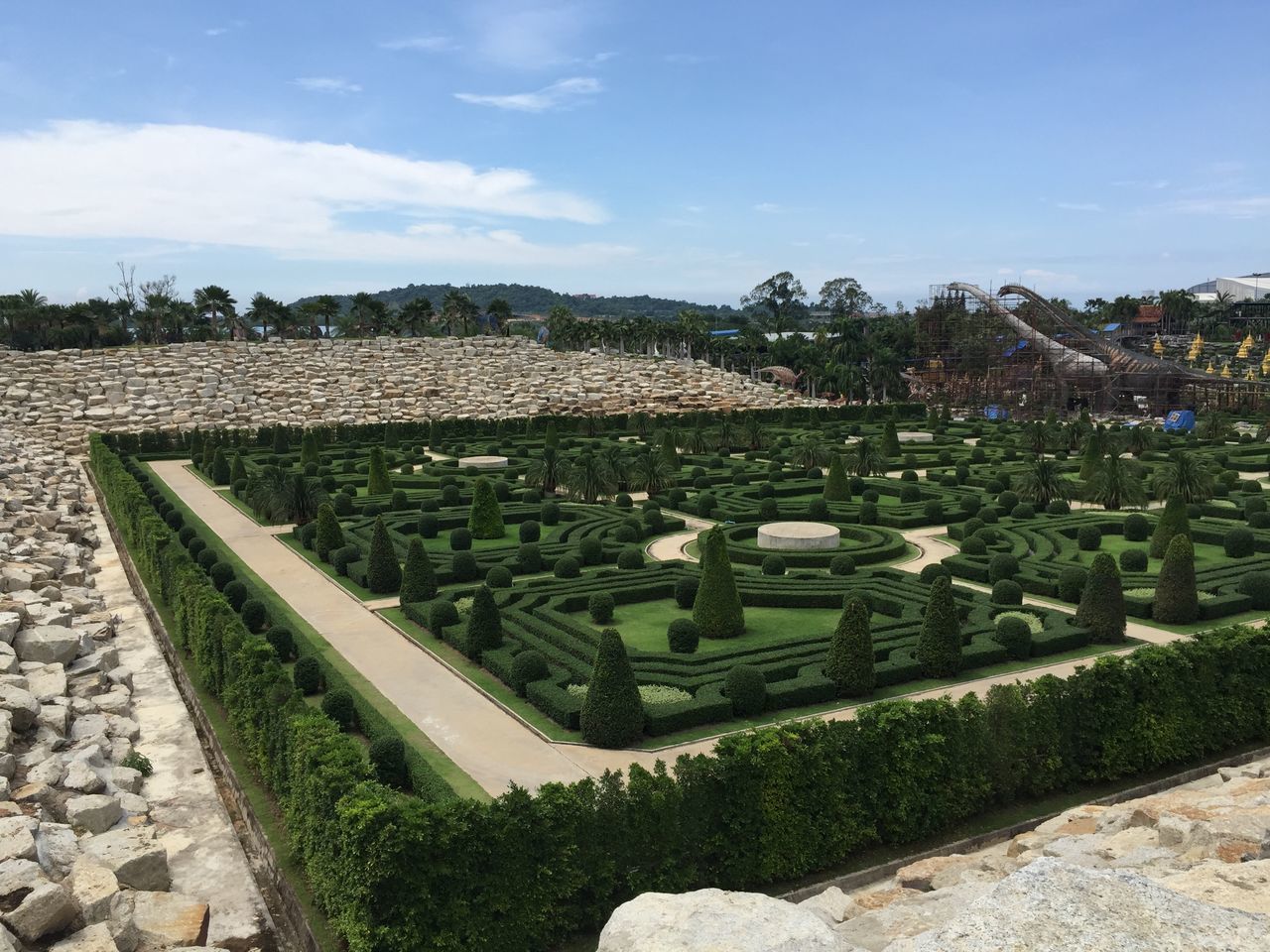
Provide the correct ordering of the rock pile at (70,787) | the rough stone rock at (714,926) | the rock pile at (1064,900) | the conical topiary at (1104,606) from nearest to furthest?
the rock pile at (1064,900) → the rough stone rock at (714,926) → the rock pile at (70,787) → the conical topiary at (1104,606)

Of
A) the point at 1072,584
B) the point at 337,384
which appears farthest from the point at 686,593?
the point at 337,384

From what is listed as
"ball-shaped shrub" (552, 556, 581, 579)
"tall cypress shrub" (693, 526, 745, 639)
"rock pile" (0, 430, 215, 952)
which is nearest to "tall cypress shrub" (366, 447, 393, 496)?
"rock pile" (0, 430, 215, 952)

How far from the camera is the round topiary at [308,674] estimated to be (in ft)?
63.9

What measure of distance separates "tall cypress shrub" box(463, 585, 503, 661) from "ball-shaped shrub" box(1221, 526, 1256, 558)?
70.2 ft

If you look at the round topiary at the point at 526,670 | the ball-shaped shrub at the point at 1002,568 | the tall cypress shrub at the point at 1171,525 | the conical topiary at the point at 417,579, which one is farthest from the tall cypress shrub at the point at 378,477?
the tall cypress shrub at the point at 1171,525

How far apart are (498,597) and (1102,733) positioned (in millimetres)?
14004

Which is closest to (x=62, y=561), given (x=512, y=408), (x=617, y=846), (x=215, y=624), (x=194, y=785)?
(x=215, y=624)

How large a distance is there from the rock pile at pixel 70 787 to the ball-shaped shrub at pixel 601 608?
384 inches

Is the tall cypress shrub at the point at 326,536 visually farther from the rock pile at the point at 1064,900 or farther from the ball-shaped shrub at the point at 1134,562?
the ball-shaped shrub at the point at 1134,562

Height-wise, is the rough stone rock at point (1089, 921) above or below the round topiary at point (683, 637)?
above

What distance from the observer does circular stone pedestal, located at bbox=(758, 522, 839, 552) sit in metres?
30.4

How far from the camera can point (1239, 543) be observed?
2939cm

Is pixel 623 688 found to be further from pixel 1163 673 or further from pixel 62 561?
pixel 62 561

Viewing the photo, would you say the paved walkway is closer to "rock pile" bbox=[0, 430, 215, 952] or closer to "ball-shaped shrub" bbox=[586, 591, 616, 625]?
"ball-shaped shrub" bbox=[586, 591, 616, 625]
